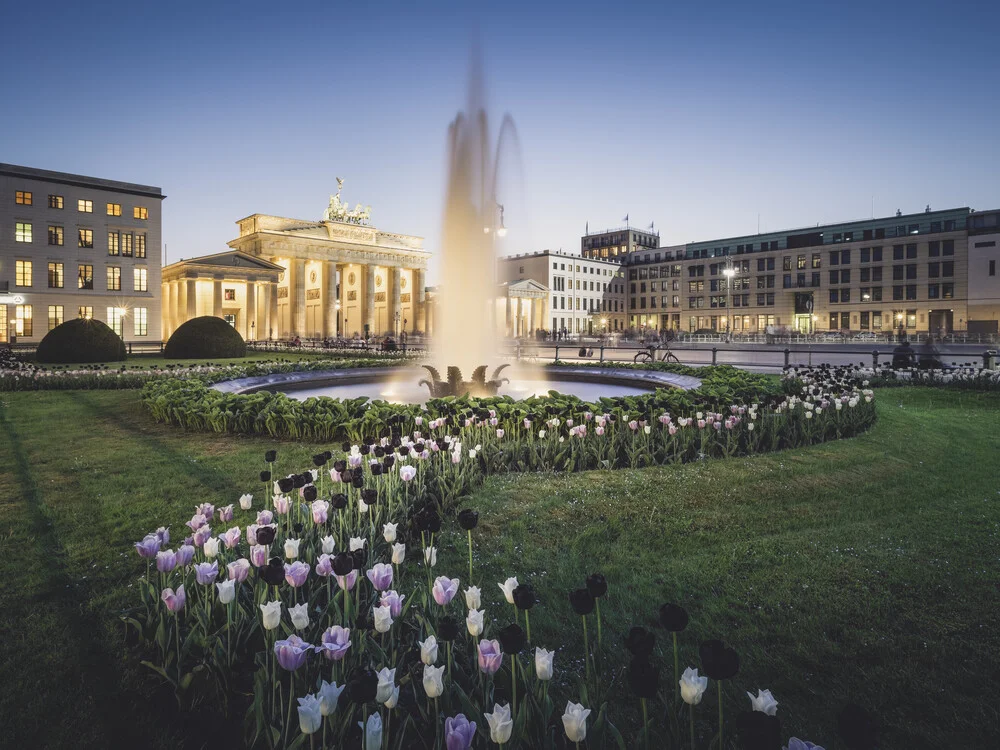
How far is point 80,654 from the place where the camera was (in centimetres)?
360

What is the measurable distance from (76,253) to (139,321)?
7.42 meters

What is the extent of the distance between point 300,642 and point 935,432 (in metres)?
12.0

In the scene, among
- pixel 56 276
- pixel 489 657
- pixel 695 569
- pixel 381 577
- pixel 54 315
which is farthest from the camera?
pixel 56 276

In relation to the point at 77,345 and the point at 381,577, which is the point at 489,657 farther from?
the point at 77,345

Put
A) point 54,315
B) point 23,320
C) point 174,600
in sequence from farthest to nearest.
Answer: point 54,315, point 23,320, point 174,600

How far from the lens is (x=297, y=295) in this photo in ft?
246

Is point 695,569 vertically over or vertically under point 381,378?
under

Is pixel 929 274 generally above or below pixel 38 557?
above

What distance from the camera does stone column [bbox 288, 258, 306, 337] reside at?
243 feet

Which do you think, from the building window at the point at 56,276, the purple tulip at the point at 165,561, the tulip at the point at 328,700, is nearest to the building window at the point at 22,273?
the building window at the point at 56,276

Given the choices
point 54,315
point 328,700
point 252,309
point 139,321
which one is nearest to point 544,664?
point 328,700

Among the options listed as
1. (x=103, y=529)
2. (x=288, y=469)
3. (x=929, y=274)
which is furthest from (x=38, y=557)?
(x=929, y=274)

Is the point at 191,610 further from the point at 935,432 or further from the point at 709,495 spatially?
the point at 935,432

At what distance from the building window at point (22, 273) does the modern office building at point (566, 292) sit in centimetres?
6816
